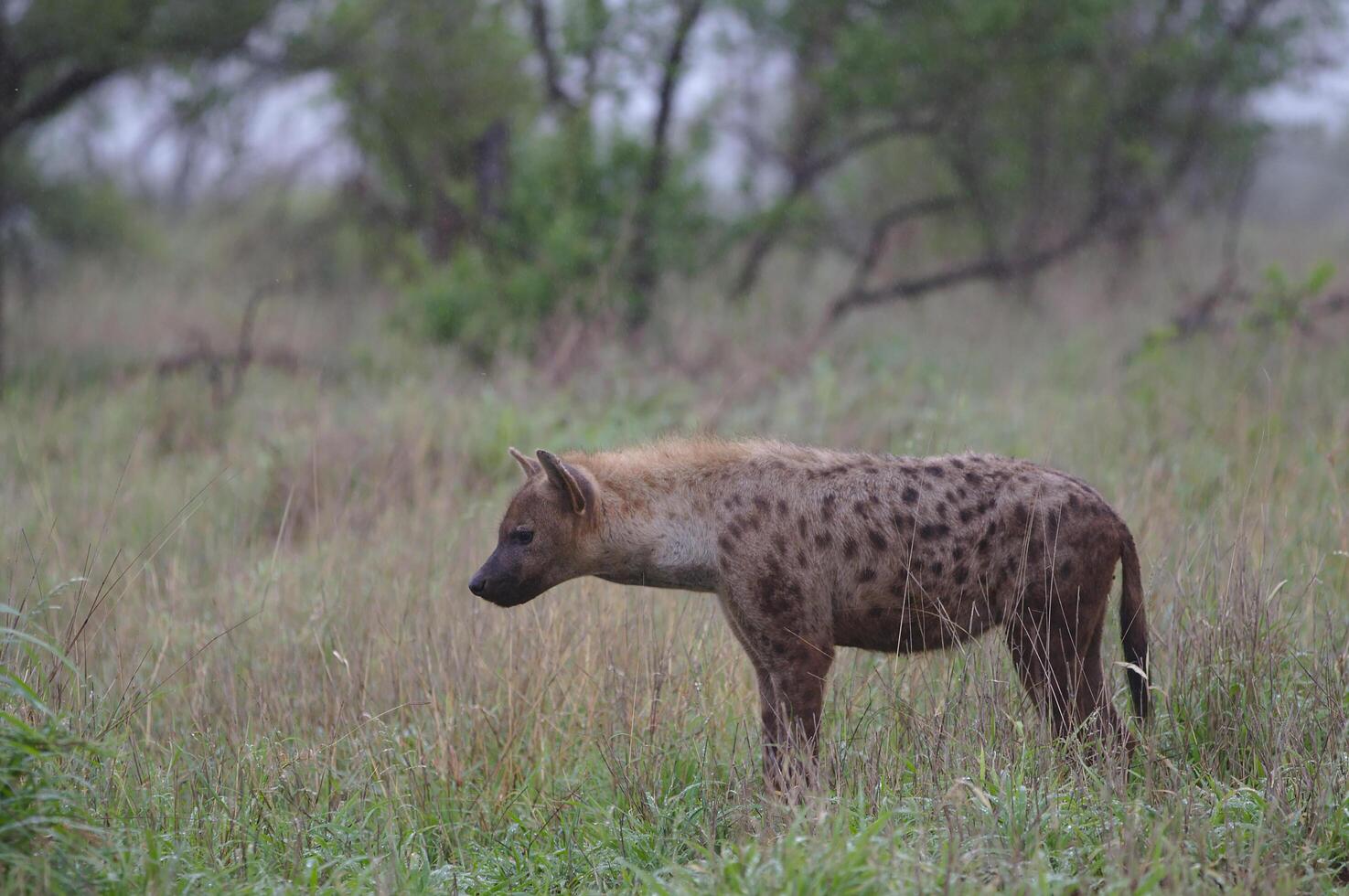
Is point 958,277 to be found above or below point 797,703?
above

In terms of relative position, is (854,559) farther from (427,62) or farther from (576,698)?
(427,62)

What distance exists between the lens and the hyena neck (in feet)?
16.0

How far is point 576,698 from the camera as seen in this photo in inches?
210

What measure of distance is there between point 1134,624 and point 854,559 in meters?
1.01

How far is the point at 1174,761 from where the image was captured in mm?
4789

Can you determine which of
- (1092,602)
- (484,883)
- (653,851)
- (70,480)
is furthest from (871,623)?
(70,480)

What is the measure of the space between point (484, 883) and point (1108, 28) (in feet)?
47.6

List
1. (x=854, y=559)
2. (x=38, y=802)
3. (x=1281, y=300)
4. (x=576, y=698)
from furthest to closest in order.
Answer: (x=1281, y=300)
(x=576, y=698)
(x=854, y=559)
(x=38, y=802)

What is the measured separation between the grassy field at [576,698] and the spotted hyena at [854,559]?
23 centimetres

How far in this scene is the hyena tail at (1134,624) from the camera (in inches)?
187

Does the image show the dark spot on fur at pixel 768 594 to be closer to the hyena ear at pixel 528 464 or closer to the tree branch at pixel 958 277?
the hyena ear at pixel 528 464

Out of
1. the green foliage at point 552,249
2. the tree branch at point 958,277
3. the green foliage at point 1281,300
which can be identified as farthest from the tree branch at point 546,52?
the green foliage at point 1281,300

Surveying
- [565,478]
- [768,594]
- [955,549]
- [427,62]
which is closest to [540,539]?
[565,478]

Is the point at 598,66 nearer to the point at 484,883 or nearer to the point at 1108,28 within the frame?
the point at 1108,28
